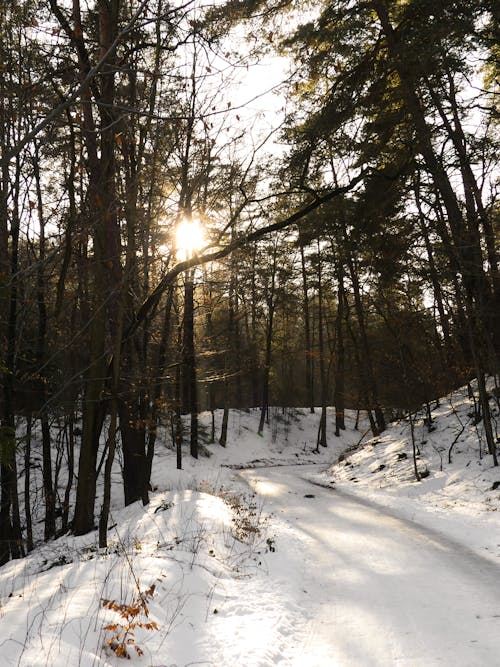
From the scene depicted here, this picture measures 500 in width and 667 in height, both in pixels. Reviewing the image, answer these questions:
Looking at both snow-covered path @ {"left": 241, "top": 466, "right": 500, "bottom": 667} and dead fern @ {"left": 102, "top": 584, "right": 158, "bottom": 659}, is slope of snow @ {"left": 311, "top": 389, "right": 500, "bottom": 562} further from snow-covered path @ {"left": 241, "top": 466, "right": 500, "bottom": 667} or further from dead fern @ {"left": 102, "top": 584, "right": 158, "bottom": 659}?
dead fern @ {"left": 102, "top": 584, "right": 158, "bottom": 659}

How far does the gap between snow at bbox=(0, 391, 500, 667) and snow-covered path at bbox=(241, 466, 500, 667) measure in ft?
0.07

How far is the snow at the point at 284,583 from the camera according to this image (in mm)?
3926

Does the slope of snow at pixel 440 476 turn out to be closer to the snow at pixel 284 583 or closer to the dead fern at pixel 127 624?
the snow at pixel 284 583

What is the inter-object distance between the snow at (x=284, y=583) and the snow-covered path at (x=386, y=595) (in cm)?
2

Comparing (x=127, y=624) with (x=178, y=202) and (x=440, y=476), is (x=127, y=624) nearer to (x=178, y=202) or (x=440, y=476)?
(x=178, y=202)

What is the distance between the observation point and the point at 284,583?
580cm

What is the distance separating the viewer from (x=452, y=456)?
41.6 feet

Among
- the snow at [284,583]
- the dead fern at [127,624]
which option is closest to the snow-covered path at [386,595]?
the snow at [284,583]

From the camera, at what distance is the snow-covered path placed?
13.3ft

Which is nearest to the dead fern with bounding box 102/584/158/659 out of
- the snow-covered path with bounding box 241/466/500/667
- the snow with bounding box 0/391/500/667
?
the snow with bounding box 0/391/500/667

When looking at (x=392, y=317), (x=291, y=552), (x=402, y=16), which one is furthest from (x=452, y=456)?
(x=402, y=16)

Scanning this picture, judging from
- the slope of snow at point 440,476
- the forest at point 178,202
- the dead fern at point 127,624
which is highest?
the forest at point 178,202

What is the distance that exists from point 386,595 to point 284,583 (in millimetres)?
1200

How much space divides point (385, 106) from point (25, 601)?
1162 cm
